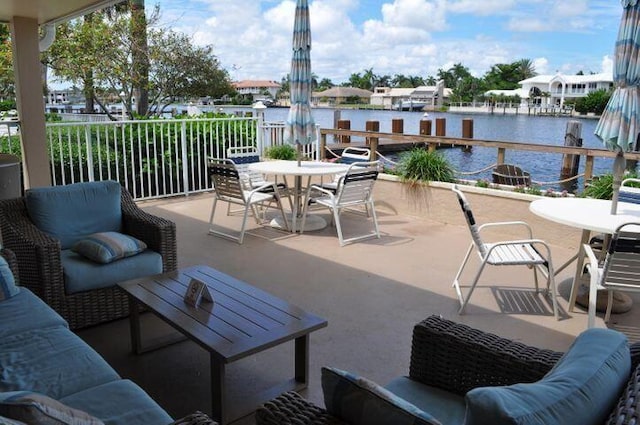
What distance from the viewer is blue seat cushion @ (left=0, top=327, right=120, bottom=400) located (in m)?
1.92

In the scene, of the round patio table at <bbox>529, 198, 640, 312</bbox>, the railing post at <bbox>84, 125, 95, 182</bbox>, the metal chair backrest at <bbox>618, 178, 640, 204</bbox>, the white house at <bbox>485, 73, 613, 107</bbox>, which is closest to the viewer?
the round patio table at <bbox>529, 198, 640, 312</bbox>

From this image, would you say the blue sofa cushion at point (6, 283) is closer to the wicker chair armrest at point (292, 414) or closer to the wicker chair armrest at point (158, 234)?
the wicker chair armrest at point (158, 234)

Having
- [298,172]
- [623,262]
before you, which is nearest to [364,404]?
[623,262]

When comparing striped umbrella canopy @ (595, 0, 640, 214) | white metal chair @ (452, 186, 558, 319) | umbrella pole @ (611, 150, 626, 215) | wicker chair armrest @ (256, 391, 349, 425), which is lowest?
white metal chair @ (452, 186, 558, 319)

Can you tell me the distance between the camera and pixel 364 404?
1.26 m

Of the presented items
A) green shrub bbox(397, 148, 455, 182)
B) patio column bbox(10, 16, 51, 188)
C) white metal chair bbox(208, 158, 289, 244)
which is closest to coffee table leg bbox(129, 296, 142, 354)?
white metal chair bbox(208, 158, 289, 244)

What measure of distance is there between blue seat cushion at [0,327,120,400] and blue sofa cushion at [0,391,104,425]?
619 millimetres

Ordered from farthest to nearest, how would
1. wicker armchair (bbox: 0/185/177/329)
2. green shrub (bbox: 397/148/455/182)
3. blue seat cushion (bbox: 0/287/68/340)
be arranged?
green shrub (bbox: 397/148/455/182)
wicker armchair (bbox: 0/185/177/329)
blue seat cushion (bbox: 0/287/68/340)

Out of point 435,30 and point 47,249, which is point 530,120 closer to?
point 435,30

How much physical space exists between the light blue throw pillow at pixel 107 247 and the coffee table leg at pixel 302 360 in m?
1.41

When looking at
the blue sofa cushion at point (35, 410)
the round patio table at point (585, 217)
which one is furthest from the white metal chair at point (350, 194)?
the blue sofa cushion at point (35, 410)

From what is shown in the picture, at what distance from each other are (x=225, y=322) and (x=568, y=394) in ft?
5.40

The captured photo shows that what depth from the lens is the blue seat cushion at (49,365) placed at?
1924 millimetres

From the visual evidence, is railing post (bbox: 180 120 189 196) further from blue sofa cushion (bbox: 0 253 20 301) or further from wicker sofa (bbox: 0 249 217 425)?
wicker sofa (bbox: 0 249 217 425)
